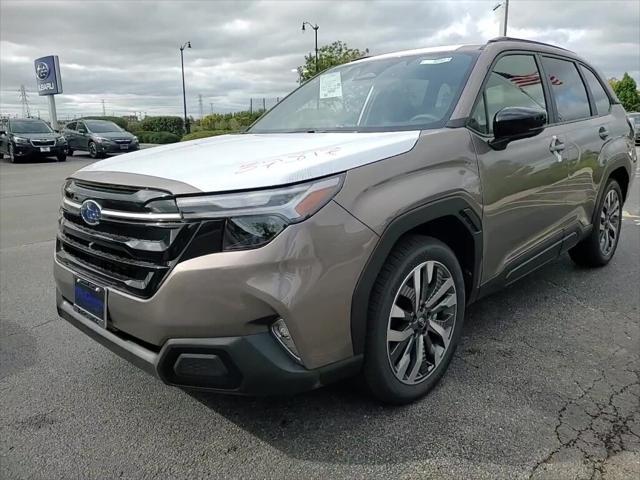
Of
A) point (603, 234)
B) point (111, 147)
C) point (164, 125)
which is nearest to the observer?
point (603, 234)

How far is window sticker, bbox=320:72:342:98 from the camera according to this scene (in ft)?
11.8

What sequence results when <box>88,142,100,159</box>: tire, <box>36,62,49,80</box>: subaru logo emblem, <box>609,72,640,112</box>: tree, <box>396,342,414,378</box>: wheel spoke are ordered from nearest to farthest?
<box>396,342,414,378</box>: wheel spoke < <box>88,142,100,159</box>: tire < <box>36,62,49,80</box>: subaru logo emblem < <box>609,72,640,112</box>: tree

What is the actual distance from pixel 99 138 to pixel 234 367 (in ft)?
71.6

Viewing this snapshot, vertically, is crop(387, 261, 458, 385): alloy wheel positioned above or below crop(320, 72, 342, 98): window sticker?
below

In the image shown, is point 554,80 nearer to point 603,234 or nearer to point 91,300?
point 603,234

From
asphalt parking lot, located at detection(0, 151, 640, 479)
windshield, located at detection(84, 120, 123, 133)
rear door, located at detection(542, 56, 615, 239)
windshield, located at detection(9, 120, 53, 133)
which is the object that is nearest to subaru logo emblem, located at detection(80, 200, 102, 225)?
asphalt parking lot, located at detection(0, 151, 640, 479)

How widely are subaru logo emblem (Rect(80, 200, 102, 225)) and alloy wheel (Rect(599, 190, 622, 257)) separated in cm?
407

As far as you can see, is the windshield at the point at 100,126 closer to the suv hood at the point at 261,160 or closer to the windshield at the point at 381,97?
the windshield at the point at 381,97

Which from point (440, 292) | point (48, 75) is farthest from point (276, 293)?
point (48, 75)

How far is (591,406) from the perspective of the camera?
8.77 ft

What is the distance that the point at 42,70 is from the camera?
2952 cm

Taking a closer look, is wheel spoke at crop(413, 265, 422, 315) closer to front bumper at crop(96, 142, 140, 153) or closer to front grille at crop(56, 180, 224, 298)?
front grille at crop(56, 180, 224, 298)

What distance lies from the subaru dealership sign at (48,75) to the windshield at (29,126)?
32.2 feet

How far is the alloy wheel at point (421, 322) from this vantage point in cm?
250
